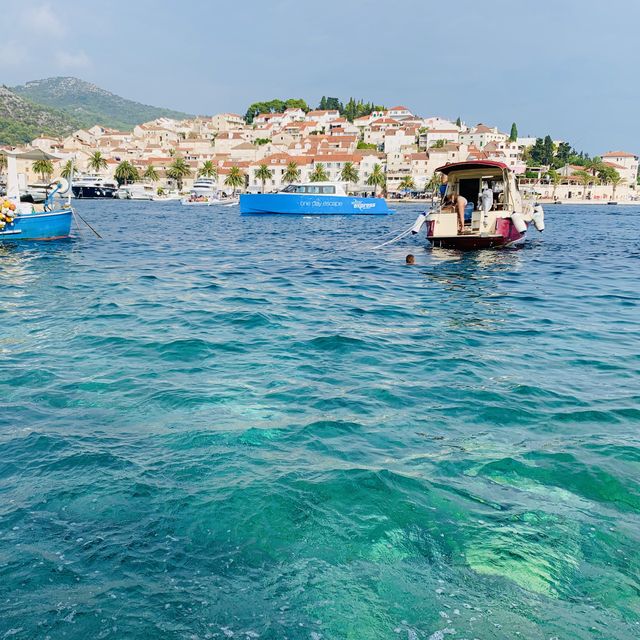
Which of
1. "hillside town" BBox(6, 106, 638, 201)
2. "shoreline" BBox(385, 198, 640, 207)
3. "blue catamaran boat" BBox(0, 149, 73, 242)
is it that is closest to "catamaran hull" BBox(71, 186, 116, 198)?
"hillside town" BBox(6, 106, 638, 201)

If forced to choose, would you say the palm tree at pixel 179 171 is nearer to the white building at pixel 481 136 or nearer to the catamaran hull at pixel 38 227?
the white building at pixel 481 136

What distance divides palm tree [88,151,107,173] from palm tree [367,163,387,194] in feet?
188

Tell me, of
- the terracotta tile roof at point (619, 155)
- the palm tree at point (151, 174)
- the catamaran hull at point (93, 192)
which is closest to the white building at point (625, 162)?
the terracotta tile roof at point (619, 155)

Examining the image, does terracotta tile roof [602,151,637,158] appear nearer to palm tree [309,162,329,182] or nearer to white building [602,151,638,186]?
white building [602,151,638,186]

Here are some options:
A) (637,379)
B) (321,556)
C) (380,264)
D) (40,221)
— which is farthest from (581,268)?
(40,221)

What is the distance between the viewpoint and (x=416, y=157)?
12319 centimetres

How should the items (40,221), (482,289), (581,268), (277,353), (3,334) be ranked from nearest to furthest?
(277,353)
(3,334)
(482,289)
(581,268)
(40,221)

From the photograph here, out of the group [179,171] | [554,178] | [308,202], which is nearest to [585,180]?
[554,178]

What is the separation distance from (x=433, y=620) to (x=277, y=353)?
542cm

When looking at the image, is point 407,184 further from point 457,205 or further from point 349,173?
point 457,205

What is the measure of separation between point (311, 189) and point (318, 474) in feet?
150

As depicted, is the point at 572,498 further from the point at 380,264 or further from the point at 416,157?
the point at 416,157

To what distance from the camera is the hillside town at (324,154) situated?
376 ft

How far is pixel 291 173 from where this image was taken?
10694 cm
